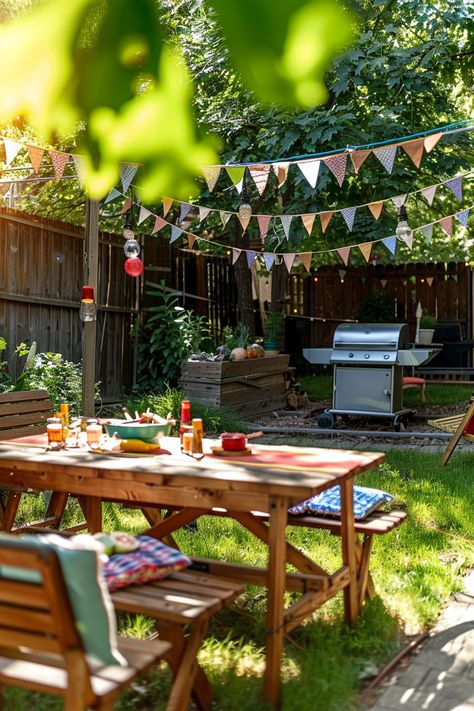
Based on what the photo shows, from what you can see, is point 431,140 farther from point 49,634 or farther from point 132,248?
point 49,634

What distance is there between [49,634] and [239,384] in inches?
294

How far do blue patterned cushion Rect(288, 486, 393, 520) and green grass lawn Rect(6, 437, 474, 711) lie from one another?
0.41 metres

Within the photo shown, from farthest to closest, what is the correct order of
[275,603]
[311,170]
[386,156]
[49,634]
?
[386,156] < [311,170] < [275,603] < [49,634]

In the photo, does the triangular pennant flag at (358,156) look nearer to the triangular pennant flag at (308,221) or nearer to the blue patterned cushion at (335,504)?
the triangular pennant flag at (308,221)

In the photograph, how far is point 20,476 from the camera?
3.37m

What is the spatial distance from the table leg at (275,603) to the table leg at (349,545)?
0.50 metres

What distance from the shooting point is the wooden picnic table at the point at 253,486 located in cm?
267

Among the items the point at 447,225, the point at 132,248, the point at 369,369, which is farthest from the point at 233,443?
the point at 369,369

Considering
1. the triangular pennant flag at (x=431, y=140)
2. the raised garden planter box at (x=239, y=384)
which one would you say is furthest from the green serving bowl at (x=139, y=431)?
the raised garden planter box at (x=239, y=384)

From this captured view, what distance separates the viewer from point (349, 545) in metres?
3.20

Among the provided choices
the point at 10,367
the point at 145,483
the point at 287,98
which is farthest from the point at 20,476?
the point at 10,367

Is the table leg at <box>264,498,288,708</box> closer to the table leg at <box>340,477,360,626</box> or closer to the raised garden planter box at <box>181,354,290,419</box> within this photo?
the table leg at <box>340,477,360,626</box>

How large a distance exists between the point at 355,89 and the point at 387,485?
17.2 ft

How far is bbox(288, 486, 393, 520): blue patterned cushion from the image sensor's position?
352 cm
